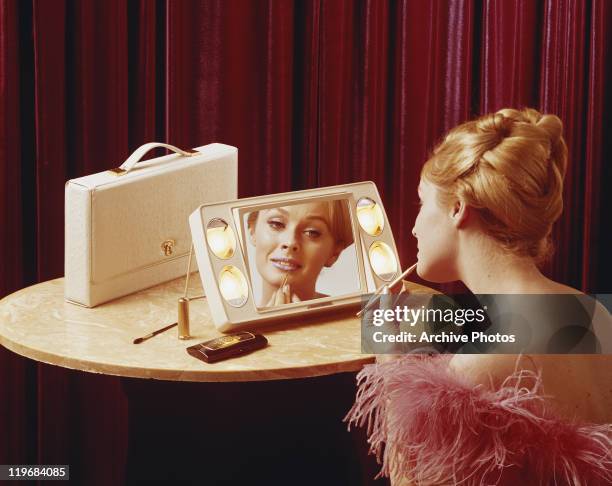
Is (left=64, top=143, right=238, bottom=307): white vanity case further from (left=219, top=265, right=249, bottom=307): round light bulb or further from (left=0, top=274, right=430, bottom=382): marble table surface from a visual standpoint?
(left=219, top=265, right=249, bottom=307): round light bulb

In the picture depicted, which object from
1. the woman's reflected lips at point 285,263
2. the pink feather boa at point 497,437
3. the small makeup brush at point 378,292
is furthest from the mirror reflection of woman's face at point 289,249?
the pink feather boa at point 497,437

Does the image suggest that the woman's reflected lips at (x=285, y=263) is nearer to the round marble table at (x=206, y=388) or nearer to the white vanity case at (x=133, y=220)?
the round marble table at (x=206, y=388)

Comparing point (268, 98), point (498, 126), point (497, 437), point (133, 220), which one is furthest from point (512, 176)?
point (268, 98)

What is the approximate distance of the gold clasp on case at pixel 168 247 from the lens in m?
1.94

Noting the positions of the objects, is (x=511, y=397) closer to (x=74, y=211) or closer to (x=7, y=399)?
(x=74, y=211)

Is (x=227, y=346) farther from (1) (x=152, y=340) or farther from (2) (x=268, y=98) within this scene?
(2) (x=268, y=98)

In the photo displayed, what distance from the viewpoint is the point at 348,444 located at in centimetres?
199

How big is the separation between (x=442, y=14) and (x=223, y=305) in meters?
1.25

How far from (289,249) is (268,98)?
0.96 m

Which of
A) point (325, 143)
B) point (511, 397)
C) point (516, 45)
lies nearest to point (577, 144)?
point (516, 45)

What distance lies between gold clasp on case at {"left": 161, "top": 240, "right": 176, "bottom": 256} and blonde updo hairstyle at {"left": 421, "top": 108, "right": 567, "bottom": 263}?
2.25ft

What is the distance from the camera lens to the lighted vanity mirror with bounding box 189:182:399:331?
1.70 meters

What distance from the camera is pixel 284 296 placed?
174 cm

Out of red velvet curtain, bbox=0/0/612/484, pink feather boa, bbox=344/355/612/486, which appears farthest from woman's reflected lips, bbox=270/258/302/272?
red velvet curtain, bbox=0/0/612/484
